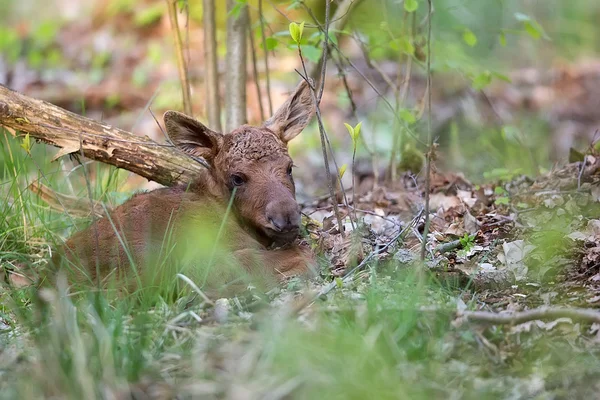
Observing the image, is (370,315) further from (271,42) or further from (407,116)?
(407,116)

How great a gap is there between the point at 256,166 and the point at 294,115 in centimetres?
69

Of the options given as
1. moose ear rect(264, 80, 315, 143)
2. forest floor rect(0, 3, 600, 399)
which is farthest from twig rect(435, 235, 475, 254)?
moose ear rect(264, 80, 315, 143)

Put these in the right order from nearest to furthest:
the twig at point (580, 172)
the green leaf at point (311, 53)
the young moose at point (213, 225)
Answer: the young moose at point (213, 225)
the twig at point (580, 172)
the green leaf at point (311, 53)

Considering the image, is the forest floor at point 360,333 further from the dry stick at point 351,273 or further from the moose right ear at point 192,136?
the moose right ear at point 192,136

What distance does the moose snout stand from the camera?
5.12 meters

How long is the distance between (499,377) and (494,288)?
1.29 meters

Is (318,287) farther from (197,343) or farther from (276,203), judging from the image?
(197,343)

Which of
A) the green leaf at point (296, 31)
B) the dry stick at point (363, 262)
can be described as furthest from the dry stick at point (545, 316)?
the green leaf at point (296, 31)

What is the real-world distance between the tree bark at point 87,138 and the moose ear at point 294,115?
0.65m

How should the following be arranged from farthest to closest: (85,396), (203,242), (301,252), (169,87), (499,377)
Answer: (169,87), (301,252), (203,242), (499,377), (85,396)

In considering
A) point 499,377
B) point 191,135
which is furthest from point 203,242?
point 499,377

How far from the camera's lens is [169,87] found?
12.8 meters

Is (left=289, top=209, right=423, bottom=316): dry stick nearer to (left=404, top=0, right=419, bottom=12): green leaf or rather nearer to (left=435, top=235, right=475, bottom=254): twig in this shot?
(left=435, top=235, right=475, bottom=254): twig

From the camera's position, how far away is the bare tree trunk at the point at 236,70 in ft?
23.8
